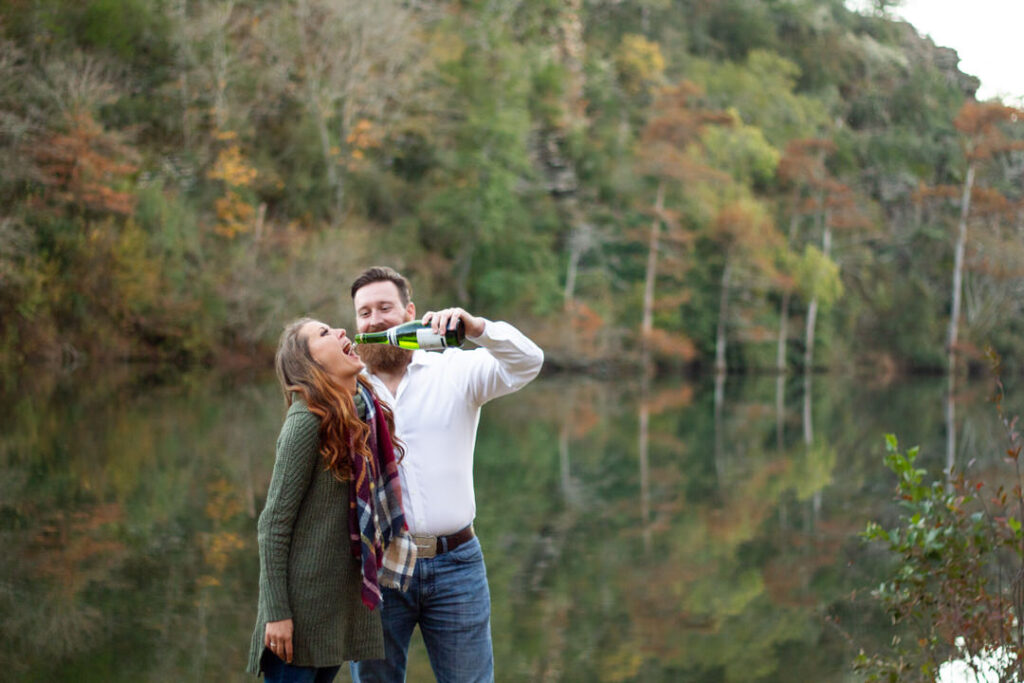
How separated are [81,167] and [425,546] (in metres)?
24.0

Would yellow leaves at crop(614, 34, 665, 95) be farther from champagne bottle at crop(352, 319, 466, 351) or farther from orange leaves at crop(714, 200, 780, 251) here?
champagne bottle at crop(352, 319, 466, 351)

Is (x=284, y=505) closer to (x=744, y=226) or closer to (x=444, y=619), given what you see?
(x=444, y=619)

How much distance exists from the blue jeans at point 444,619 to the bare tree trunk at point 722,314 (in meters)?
37.8

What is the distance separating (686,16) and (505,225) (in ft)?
76.4

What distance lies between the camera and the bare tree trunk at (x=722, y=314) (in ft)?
132

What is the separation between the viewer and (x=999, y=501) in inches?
162

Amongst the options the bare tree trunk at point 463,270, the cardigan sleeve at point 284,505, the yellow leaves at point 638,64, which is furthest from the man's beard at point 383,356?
the yellow leaves at point 638,64

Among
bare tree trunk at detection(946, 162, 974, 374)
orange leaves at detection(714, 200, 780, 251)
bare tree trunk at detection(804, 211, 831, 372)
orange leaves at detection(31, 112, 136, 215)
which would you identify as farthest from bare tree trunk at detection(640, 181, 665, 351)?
orange leaves at detection(31, 112, 136, 215)

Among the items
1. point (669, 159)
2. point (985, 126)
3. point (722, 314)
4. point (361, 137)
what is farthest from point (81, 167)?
point (985, 126)

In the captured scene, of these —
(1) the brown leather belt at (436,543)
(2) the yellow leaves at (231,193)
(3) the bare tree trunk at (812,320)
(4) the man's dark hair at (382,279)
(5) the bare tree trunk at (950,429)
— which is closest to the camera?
(1) the brown leather belt at (436,543)

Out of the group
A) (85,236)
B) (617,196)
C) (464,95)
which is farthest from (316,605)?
(617,196)

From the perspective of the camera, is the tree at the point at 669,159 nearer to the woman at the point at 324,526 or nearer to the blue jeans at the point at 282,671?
the woman at the point at 324,526

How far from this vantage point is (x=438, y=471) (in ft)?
10.5

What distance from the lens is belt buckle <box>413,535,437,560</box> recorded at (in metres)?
3.13
